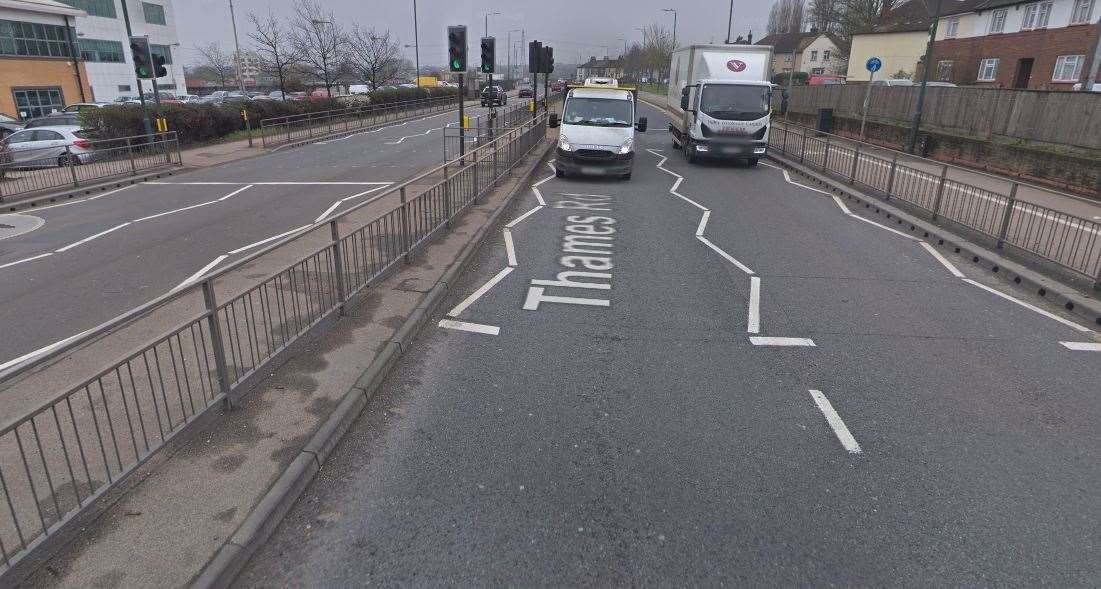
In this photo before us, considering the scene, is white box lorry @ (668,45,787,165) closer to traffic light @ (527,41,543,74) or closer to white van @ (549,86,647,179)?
white van @ (549,86,647,179)

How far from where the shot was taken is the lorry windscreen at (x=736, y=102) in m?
18.2

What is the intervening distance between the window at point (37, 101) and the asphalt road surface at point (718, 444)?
132 ft

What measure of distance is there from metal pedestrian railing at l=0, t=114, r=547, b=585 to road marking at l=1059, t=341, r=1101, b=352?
24.4 ft

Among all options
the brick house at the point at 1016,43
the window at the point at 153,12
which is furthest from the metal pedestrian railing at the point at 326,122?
the brick house at the point at 1016,43

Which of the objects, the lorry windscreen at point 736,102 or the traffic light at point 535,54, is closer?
the lorry windscreen at point 736,102

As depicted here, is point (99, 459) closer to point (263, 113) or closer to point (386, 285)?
point (386, 285)

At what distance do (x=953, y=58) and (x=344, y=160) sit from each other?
4104 centimetres

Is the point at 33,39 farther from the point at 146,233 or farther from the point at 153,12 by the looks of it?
the point at 146,233

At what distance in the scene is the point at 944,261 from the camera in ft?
31.9

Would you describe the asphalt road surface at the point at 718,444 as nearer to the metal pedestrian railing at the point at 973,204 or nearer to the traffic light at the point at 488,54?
the metal pedestrian railing at the point at 973,204

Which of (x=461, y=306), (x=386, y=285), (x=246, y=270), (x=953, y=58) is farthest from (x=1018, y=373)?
(x=953, y=58)

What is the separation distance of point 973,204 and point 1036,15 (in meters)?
30.9

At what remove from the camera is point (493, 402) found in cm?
529

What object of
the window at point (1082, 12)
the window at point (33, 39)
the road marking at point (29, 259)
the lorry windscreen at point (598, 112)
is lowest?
the road marking at point (29, 259)
